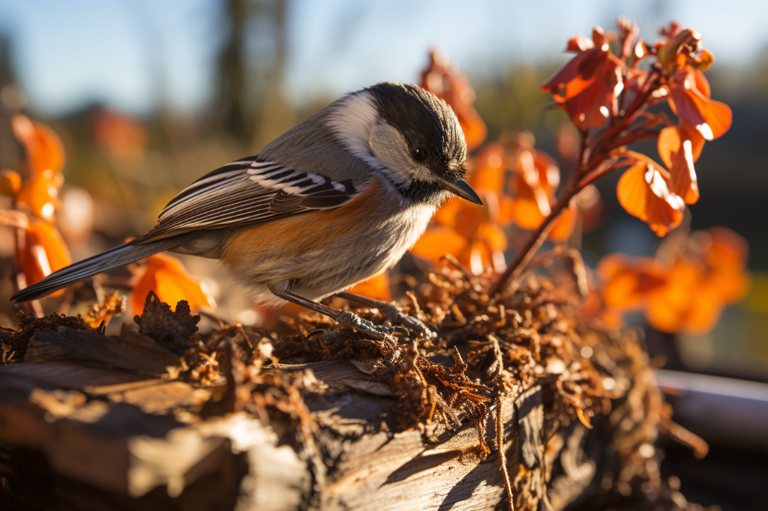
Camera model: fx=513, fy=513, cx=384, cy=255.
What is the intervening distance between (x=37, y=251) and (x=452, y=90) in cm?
118

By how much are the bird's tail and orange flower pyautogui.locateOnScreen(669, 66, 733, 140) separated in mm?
1172

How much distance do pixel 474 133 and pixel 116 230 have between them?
3.12 m

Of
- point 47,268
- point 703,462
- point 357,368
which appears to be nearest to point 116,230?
point 47,268

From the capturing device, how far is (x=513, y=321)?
1251 millimetres

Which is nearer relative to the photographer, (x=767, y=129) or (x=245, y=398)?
(x=245, y=398)

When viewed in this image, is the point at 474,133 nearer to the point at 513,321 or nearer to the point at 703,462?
the point at 513,321

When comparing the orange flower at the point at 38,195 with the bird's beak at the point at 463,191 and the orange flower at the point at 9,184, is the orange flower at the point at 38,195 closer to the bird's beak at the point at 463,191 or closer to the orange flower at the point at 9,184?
the orange flower at the point at 9,184

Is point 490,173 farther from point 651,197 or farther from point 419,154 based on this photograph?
point 651,197

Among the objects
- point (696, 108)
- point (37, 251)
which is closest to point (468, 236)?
point (696, 108)

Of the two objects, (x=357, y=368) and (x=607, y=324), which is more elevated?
(x=357, y=368)

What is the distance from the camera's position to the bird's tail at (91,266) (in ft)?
3.63

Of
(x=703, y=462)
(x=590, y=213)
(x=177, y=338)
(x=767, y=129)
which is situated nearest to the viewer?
(x=177, y=338)

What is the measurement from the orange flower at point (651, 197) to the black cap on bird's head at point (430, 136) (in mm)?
329

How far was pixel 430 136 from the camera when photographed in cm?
125
